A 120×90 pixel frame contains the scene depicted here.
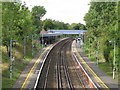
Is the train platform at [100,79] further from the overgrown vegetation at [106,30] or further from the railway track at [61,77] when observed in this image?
the overgrown vegetation at [106,30]

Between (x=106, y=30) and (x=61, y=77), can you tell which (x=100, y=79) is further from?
(x=106, y=30)

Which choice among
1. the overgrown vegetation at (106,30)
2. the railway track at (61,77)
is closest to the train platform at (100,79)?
the railway track at (61,77)

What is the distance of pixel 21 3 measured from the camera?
124 ft

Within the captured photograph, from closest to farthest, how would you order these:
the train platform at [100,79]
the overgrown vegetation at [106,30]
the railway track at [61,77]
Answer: the train platform at [100,79], the railway track at [61,77], the overgrown vegetation at [106,30]

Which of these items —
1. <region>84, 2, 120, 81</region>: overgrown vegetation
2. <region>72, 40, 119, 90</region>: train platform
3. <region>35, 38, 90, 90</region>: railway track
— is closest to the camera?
<region>72, 40, 119, 90</region>: train platform

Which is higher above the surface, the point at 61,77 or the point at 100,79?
the point at 100,79

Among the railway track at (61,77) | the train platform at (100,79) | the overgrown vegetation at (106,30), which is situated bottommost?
the railway track at (61,77)

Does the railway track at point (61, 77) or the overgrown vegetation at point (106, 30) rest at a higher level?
the overgrown vegetation at point (106, 30)

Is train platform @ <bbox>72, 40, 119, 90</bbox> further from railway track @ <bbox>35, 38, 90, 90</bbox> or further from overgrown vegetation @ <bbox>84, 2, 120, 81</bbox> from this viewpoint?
overgrown vegetation @ <bbox>84, 2, 120, 81</bbox>

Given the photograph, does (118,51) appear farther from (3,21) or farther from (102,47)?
(3,21)

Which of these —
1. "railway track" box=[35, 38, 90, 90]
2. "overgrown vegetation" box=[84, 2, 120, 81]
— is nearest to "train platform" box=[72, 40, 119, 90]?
"railway track" box=[35, 38, 90, 90]

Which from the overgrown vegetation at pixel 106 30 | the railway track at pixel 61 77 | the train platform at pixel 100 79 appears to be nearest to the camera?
the train platform at pixel 100 79

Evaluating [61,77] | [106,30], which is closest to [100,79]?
[61,77]

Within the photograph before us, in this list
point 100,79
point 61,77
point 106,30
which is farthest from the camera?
point 106,30
